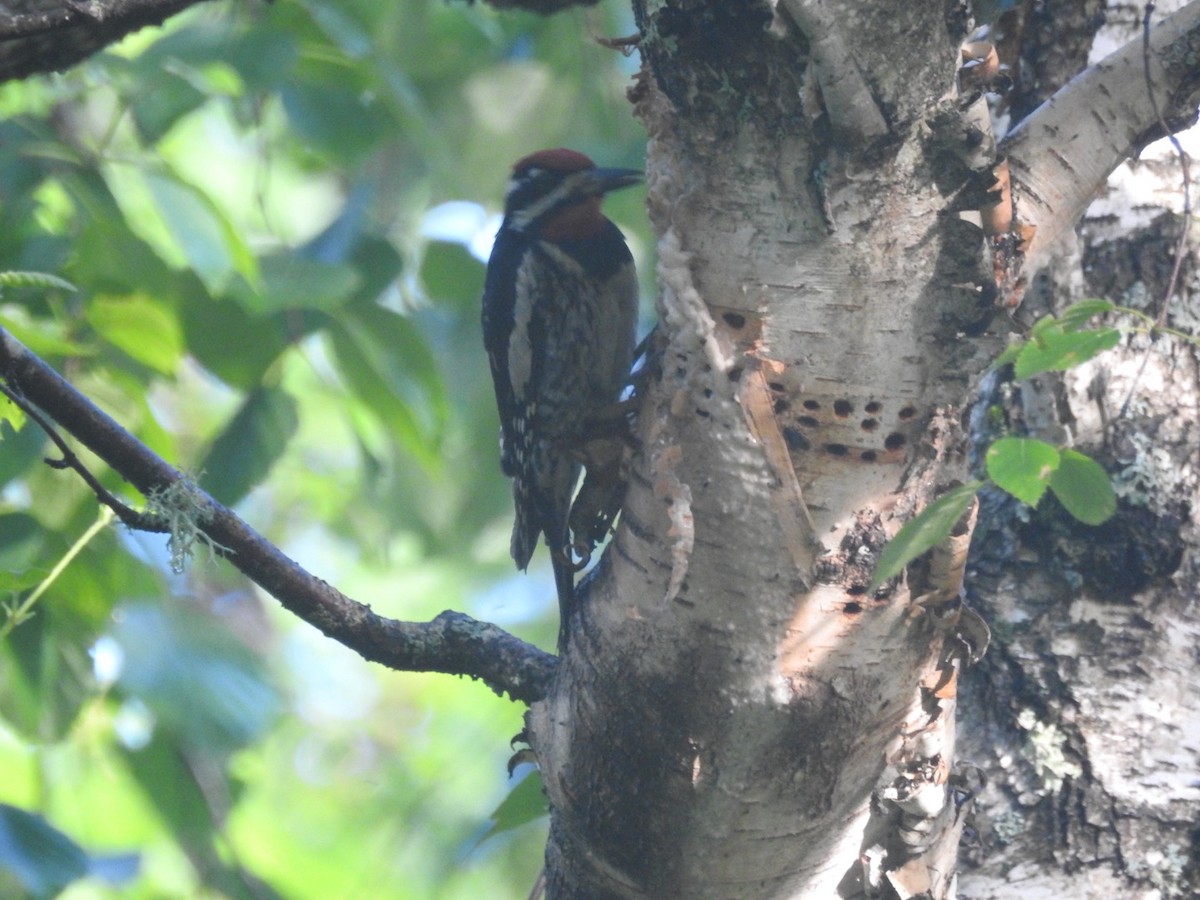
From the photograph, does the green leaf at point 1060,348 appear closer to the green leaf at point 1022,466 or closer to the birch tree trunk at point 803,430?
the green leaf at point 1022,466

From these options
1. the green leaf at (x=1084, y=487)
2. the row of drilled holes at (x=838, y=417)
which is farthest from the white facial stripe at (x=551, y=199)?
the green leaf at (x=1084, y=487)

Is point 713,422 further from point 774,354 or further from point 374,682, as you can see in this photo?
point 374,682

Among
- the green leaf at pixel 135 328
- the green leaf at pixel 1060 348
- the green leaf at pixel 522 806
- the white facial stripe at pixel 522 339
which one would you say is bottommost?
the green leaf at pixel 522 806

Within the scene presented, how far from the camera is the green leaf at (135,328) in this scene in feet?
6.95

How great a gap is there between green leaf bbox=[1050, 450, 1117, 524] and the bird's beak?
2.07 m

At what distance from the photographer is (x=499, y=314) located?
10.1 ft

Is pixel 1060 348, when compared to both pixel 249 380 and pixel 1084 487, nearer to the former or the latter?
pixel 1084 487

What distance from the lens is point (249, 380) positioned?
2615mm

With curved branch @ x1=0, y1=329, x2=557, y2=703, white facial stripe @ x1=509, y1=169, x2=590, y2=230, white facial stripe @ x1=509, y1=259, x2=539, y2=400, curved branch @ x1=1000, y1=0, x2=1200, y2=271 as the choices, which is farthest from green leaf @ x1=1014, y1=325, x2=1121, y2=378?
white facial stripe @ x1=509, y1=169, x2=590, y2=230

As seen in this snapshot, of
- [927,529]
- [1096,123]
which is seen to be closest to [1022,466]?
[927,529]

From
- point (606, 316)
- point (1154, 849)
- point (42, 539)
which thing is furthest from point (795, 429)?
point (606, 316)

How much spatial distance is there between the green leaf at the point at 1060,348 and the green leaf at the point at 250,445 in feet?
5.97

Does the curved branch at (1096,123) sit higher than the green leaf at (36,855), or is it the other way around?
the curved branch at (1096,123)

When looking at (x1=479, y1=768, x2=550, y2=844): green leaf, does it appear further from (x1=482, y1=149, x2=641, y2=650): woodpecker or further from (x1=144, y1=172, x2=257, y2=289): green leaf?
(x1=144, y1=172, x2=257, y2=289): green leaf
